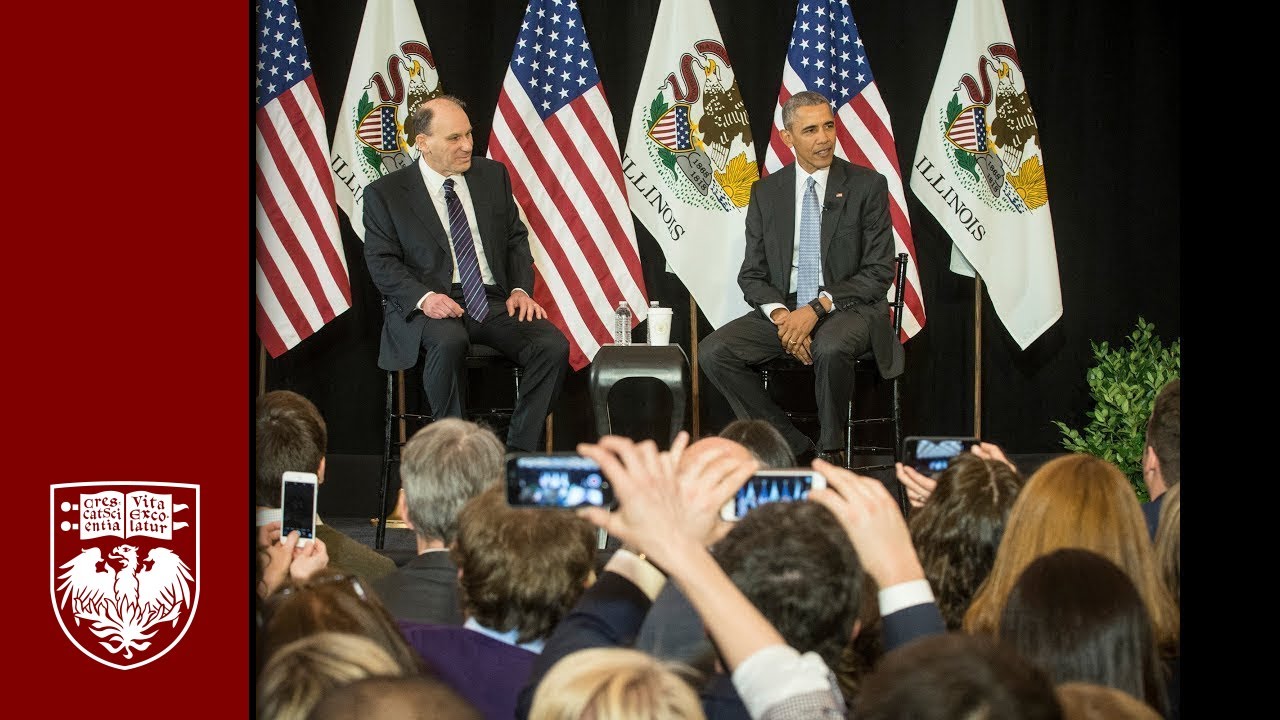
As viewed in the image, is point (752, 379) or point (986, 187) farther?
point (986, 187)

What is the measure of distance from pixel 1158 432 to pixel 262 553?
6.15ft

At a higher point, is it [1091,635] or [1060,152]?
[1060,152]

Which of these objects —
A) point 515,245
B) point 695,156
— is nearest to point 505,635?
point 515,245

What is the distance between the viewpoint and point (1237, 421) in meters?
2.21

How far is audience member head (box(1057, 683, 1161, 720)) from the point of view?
128 centimetres

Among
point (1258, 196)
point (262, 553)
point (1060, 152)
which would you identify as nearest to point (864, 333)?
→ point (1060, 152)

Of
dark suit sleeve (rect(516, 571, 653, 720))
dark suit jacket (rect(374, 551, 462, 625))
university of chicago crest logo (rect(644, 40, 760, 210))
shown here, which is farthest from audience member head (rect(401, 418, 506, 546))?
university of chicago crest logo (rect(644, 40, 760, 210))

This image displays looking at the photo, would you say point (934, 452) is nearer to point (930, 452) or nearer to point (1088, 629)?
point (930, 452)

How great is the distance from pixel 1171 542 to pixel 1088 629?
838 mm

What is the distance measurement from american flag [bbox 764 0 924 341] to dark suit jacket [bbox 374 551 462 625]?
3227 millimetres

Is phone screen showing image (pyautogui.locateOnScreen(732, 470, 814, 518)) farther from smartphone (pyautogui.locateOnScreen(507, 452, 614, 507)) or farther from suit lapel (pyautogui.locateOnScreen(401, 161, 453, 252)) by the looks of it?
suit lapel (pyautogui.locateOnScreen(401, 161, 453, 252))

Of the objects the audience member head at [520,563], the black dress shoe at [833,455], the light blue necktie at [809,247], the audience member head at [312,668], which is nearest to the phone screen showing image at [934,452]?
the audience member head at [520,563]

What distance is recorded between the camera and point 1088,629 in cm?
164
